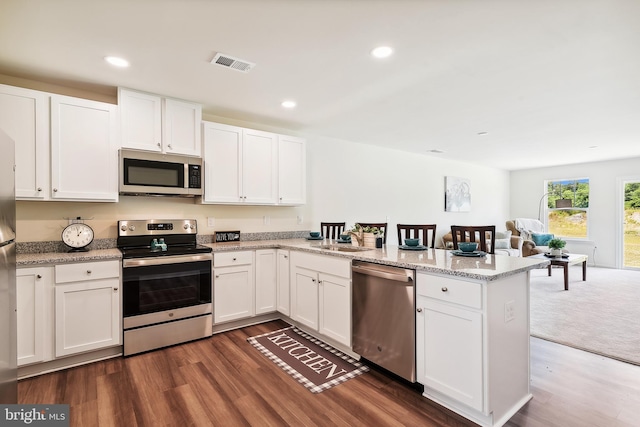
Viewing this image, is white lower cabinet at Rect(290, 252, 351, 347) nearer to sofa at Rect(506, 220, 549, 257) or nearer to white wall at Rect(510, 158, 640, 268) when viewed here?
sofa at Rect(506, 220, 549, 257)

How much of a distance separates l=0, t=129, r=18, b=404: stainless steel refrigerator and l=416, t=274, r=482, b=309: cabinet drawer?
2129 mm

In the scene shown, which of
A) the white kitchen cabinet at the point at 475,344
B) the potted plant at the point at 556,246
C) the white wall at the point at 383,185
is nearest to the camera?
the white kitchen cabinet at the point at 475,344

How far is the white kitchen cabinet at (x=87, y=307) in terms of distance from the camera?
2.44 meters

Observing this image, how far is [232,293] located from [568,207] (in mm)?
8438

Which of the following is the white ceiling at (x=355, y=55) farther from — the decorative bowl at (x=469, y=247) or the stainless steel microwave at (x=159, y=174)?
the decorative bowl at (x=469, y=247)

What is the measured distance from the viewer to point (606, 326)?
3.34 m

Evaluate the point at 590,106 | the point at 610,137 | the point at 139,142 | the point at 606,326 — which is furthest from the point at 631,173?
the point at 139,142

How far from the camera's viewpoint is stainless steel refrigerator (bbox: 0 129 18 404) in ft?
4.27

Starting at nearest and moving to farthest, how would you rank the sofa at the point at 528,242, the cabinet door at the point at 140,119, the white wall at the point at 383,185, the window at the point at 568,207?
the cabinet door at the point at 140,119, the white wall at the point at 383,185, the sofa at the point at 528,242, the window at the point at 568,207

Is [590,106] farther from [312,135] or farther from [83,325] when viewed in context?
[83,325]

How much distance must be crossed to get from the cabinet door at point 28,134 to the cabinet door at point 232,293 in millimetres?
1635

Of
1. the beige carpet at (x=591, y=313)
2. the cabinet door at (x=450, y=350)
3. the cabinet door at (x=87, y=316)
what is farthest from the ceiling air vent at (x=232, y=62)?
the beige carpet at (x=591, y=313)

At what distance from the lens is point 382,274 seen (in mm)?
2273

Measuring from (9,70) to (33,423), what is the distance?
9.01 feet
